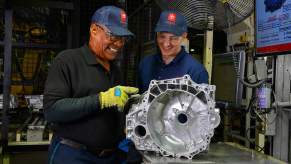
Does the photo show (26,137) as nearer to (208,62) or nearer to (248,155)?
(208,62)

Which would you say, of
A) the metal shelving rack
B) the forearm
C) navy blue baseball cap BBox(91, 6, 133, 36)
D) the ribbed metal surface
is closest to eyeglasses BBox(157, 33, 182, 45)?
navy blue baseball cap BBox(91, 6, 133, 36)

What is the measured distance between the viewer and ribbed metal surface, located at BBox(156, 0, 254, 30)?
7.22 ft

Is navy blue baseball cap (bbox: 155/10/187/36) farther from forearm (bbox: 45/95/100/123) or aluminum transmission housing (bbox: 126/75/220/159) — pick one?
forearm (bbox: 45/95/100/123)

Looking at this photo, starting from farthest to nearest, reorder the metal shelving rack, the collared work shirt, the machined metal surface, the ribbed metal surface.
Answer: the metal shelving rack
the ribbed metal surface
the collared work shirt
the machined metal surface

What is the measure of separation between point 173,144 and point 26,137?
2.01 metres

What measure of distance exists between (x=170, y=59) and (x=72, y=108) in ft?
2.19

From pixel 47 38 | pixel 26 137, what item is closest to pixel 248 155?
pixel 26 137

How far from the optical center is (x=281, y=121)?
84.5 inches

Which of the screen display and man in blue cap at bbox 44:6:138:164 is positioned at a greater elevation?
the screen display

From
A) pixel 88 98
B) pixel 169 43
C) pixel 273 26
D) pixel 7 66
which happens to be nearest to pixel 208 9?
pixel 273 26

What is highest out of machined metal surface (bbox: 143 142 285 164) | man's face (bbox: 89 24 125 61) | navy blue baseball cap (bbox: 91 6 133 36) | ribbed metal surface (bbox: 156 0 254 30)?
ribbed metal surface (bbox: 156 0 254 30)

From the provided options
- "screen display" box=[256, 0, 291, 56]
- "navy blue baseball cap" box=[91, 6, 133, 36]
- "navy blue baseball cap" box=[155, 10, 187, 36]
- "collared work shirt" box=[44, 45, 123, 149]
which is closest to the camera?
"collared work shirt" box=[44, 45, 123, 149]

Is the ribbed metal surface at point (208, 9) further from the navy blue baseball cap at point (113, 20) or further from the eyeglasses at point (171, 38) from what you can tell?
the navy blue baseball cap at point (113, 20)

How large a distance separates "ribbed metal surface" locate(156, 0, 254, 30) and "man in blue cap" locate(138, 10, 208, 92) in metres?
0.31
